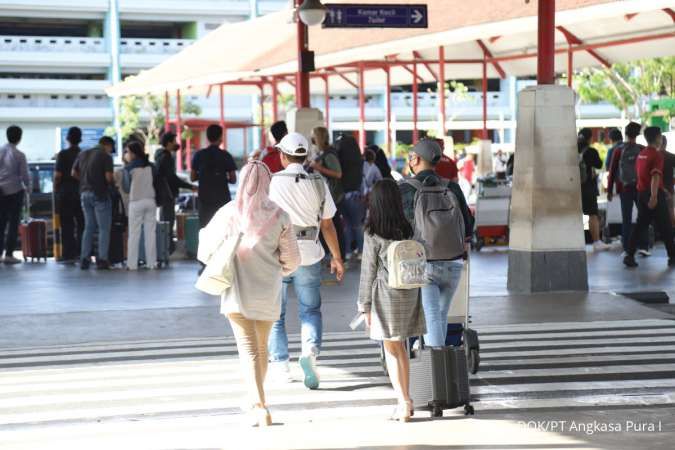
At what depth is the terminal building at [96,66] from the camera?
273ft

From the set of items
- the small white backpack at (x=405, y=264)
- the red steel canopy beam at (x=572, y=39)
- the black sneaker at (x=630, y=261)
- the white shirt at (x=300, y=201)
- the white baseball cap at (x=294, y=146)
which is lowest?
the black sneaker at (x=630, y=261)

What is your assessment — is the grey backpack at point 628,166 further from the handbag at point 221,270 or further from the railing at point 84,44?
the railing at point 84,44

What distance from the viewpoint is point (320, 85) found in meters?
45.0

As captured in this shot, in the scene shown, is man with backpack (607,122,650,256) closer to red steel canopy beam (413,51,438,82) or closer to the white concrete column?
the white concrete column

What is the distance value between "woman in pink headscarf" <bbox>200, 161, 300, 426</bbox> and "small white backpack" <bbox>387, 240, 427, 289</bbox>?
73 centimetres

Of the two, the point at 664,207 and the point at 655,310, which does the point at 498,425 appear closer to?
the point at 655,310

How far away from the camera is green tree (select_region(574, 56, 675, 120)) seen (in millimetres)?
53562

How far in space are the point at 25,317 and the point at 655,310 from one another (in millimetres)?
6693

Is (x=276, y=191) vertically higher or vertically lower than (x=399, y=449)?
higher

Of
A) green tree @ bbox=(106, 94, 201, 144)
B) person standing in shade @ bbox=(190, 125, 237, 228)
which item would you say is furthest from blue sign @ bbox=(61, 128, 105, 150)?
green tree @ bbox=(106, 94, 201, 144)

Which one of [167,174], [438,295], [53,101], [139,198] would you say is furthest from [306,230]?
[53,101]

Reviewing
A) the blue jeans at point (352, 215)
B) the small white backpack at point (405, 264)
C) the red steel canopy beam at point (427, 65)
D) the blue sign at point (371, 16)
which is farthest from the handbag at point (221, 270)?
the red steel canopy beam at point (427, 65)

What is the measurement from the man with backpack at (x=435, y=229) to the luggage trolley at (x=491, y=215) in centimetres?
1365

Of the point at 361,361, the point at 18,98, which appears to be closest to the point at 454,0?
the point at 361,361
